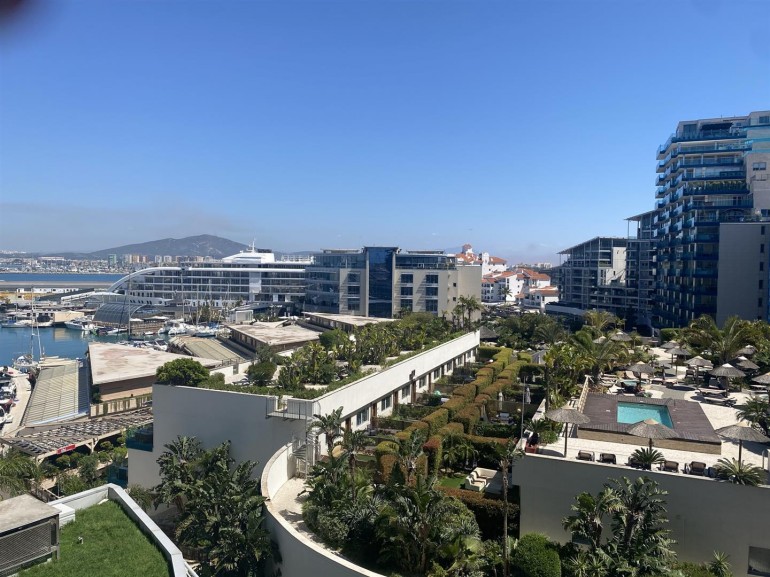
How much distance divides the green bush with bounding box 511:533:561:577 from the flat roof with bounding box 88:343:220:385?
3056 centimetres

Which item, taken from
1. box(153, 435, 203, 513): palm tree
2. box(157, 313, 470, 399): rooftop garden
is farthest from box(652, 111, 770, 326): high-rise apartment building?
box(153, 435, 203, 513): palm tree

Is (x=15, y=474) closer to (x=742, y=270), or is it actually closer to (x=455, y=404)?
(x=455, y=404)

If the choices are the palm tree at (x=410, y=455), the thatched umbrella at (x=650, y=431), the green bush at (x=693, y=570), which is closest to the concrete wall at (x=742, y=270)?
the thatched umbrella at (x=650, y=431)

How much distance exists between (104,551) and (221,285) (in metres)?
101

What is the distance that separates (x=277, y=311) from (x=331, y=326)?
3788cm

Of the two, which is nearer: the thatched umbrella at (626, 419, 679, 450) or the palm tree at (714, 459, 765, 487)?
the palm tree at (714, 459, 765, 487)

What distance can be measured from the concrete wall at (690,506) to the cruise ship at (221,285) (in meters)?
88.6

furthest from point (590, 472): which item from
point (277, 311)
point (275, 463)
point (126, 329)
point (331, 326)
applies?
point (126, 329)

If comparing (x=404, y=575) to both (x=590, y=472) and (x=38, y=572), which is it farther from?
(x=38, y=572)

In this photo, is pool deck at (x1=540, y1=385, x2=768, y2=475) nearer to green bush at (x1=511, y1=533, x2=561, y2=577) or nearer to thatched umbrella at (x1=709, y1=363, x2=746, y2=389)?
green bush at (x1=511, y1=533, x2=561, y2=577)

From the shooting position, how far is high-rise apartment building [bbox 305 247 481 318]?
2790 inches

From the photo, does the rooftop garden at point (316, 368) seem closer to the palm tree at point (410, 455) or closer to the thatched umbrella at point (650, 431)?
the palm tree at point (410, 455)

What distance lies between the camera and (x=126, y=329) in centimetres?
9344

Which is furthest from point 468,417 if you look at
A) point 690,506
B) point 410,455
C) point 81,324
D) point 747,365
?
point 81,324
